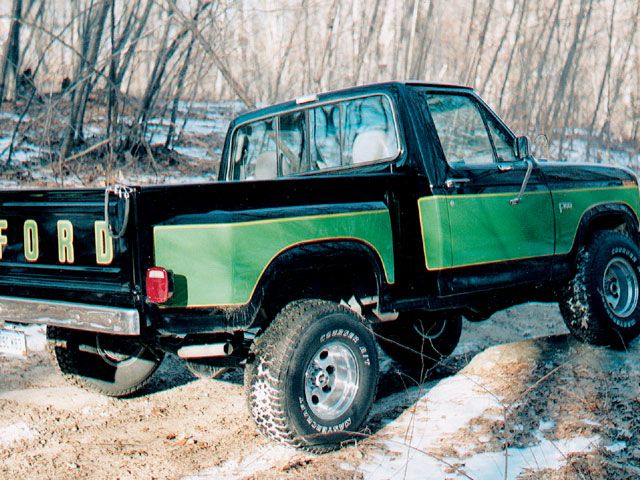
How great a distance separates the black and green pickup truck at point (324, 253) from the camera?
3.13m

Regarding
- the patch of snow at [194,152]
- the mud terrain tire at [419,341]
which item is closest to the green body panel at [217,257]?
the mud terrain tire at [419,341]

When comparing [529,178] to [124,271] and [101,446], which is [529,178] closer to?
[124,271]

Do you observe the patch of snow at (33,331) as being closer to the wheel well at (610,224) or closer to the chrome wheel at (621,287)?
the wheel well at (610,224)

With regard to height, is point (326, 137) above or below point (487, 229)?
above

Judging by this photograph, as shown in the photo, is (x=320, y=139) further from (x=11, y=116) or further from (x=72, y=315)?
(x=11, y=116)

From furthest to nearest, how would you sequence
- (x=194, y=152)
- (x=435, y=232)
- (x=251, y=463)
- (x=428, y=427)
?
(x=194, y=152), (x=435, y=232), (x=428, y=427), (x=251, y=463)

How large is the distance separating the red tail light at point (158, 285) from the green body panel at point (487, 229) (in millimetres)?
1621

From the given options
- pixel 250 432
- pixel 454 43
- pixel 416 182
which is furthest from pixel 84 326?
pixel 454 43

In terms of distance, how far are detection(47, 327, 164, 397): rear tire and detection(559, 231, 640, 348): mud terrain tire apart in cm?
299

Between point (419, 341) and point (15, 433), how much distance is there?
9.48 feet

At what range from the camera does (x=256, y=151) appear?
5.22 metres

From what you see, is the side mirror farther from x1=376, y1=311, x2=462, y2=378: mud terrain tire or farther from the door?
x1=376, y1=311, x2=462, y2=378: mud terrain tire

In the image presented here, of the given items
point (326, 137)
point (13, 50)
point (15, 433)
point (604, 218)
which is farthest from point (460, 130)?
point (13, 50)

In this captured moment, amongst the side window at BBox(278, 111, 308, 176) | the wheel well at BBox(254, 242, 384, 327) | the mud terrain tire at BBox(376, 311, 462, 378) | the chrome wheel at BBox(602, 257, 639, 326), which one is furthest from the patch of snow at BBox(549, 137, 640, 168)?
the wheel well at BBox(254, 242, 384, 327)
